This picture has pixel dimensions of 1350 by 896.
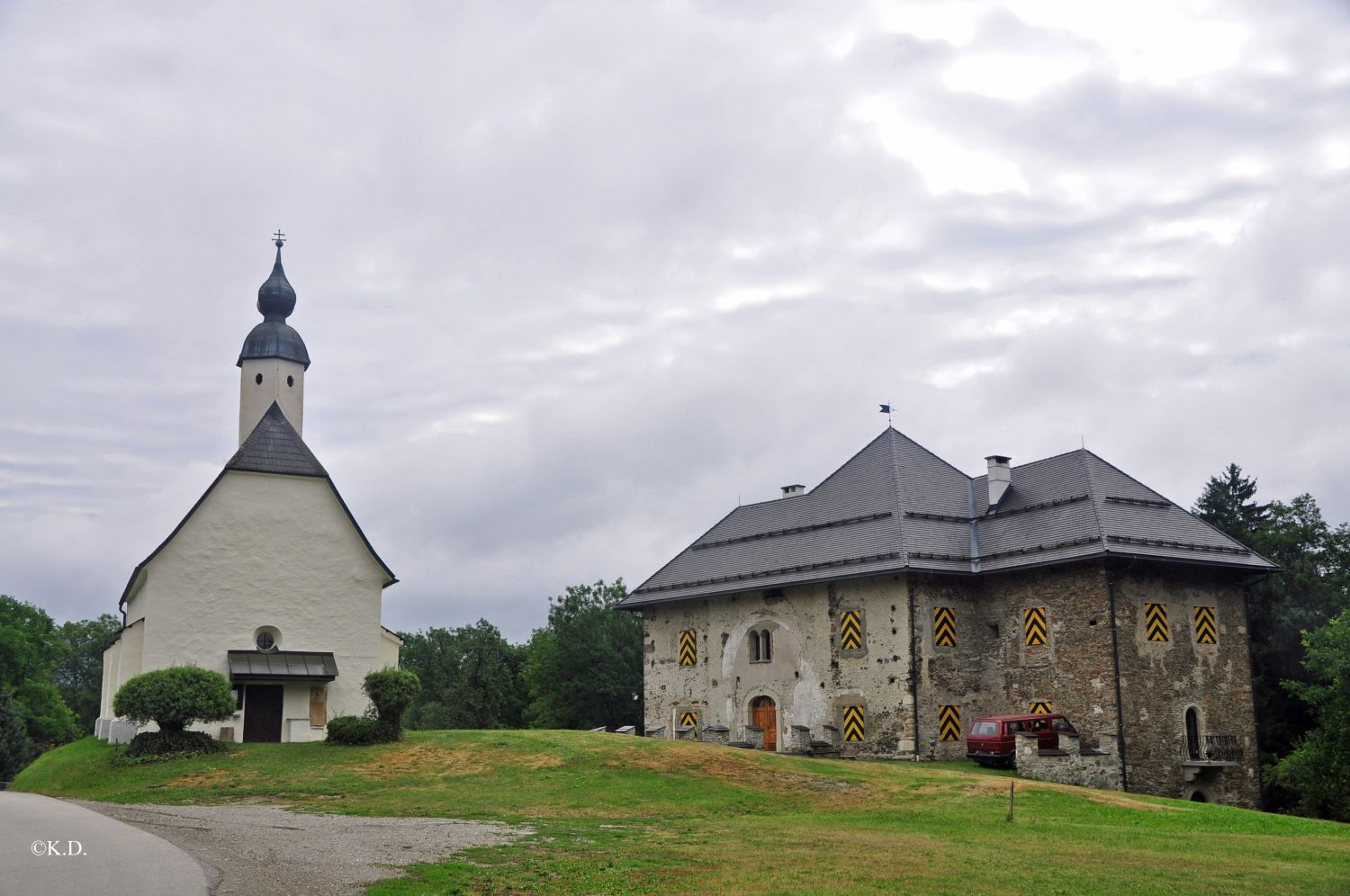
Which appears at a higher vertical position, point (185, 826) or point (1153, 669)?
point (1153, 669)

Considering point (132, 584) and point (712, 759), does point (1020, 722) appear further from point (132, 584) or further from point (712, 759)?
point (132, 584)

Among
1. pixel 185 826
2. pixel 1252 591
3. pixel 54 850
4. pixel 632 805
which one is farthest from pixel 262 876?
pixel 1252 591

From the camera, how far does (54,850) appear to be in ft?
45.6

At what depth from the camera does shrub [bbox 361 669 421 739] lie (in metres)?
28.8

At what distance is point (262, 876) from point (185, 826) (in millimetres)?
5778

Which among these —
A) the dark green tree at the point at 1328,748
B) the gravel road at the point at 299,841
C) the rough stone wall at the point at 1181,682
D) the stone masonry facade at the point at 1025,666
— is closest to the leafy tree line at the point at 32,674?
the stone masonry facade at the point at 1025,666

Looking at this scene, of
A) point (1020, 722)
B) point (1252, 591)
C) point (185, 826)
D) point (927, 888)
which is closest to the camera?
point (927, 888)

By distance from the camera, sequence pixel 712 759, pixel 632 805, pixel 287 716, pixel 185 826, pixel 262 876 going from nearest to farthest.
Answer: pixel 262 876, pixel 185 826, pixel 632 805, pixel 712 759, pixel 287 716

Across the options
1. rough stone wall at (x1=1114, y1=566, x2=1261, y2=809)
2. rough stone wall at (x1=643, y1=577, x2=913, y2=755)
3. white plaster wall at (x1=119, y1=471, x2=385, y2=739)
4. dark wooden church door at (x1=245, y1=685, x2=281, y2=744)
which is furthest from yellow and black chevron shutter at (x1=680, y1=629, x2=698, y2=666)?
rough stone wall at (x1=1114, y1=566, x2=1261, y2=809)

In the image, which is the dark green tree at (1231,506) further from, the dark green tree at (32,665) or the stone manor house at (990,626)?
the dark green tree at (32,665)

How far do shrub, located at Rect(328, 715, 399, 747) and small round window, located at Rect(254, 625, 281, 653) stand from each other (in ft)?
18.1

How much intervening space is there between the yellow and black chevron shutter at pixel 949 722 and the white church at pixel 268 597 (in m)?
16.5

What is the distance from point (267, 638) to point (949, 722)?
1957cm

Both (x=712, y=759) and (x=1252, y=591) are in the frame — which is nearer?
(x=712, y=759)
